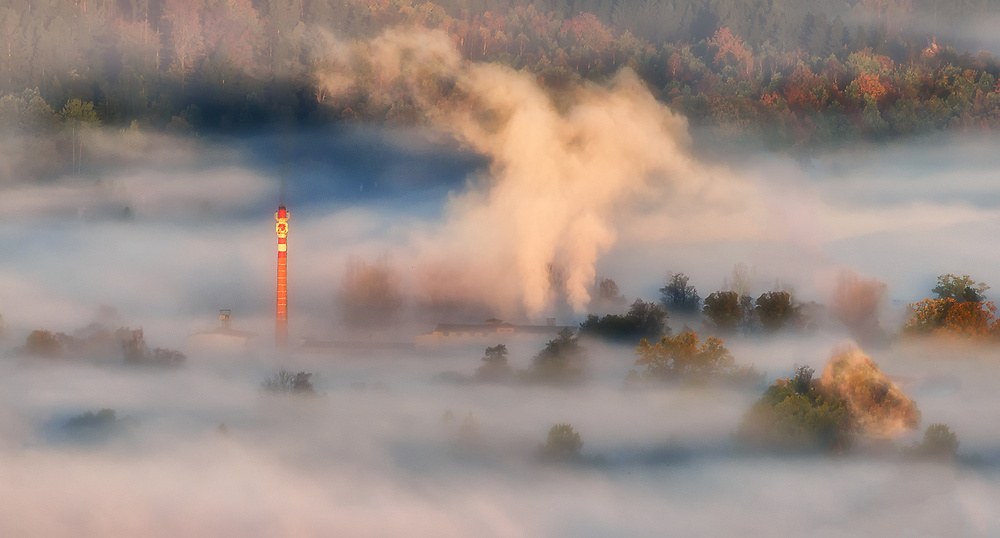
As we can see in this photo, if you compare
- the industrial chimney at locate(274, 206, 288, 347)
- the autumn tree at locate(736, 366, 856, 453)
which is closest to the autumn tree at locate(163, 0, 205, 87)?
the industrial chimney at locate(274, 206, 288, 347)

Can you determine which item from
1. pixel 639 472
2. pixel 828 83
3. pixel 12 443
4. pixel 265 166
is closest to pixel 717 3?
pixel 828 83

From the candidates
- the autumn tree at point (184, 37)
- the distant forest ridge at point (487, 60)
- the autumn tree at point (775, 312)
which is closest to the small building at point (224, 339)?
the distant forest ridge at point (487, 60)

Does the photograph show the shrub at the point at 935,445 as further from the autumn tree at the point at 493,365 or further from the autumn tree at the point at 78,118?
the autumn tree at the point at 78,118

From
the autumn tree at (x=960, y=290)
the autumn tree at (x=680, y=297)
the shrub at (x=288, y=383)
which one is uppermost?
the autumn tree at (x=680, y=297)

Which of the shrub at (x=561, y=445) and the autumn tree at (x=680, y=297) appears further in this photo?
the autumn tree at (x=680, y=297)

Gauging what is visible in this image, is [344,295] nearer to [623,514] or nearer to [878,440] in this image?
[623,514]

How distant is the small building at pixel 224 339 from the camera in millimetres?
115000

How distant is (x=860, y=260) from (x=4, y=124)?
3880 inches

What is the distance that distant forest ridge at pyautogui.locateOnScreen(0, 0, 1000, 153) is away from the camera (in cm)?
14375

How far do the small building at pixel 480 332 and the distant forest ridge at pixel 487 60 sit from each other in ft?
124

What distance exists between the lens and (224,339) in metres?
116

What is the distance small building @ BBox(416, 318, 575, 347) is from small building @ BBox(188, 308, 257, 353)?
52.8 ft

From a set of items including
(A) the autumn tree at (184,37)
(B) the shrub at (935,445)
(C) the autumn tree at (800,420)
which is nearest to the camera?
(C) the autumn tree at (800,420)

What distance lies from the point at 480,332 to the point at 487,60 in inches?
1807
